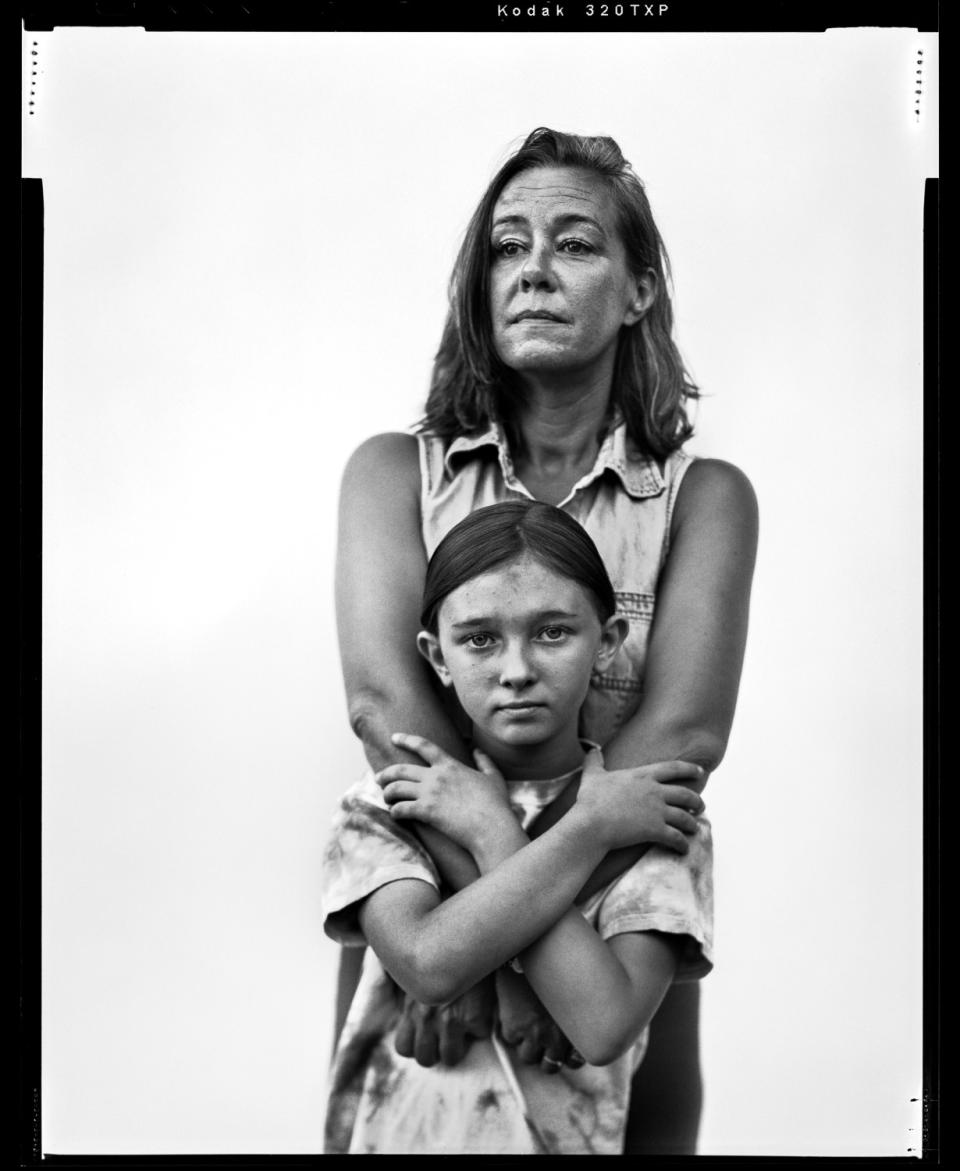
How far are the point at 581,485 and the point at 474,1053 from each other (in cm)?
96

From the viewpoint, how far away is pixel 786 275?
317 centimetres

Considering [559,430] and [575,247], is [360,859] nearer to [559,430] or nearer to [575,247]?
[559,430]

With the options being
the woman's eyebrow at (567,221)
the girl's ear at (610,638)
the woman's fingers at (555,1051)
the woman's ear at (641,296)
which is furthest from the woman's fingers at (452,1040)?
the woman's eyebrow at (567,221)

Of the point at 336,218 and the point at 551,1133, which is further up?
the point at 336,218

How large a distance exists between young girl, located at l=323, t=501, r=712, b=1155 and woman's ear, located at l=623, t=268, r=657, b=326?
1.31ft

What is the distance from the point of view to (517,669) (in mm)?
2859

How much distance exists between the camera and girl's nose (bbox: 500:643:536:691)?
9.38ft

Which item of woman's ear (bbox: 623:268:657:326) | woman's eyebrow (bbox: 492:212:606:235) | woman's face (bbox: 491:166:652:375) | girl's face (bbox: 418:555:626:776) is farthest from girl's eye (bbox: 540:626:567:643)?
woman's eyebrow (bbox: 492:212:606:235)

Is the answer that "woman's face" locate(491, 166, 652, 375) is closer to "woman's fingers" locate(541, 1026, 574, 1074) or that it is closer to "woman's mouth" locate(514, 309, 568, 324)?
"woman's mouth" locate(514, 309, 568, 324)

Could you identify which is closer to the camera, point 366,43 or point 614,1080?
point 614,1080

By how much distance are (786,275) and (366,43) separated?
33.2 inches

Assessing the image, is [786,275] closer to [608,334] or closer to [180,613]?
[608,334]
